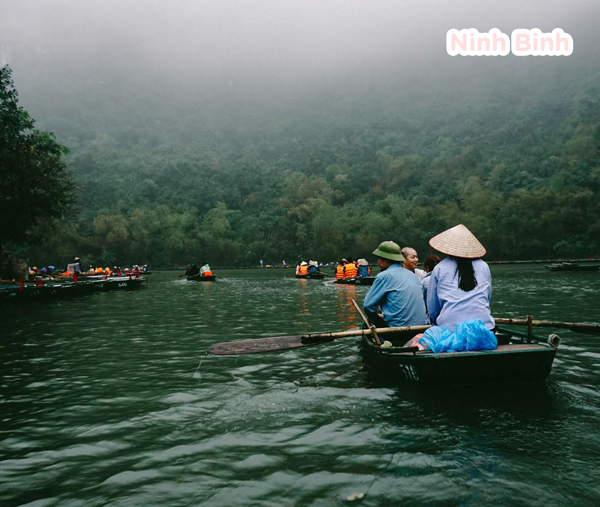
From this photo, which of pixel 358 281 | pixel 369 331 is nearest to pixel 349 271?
pixel 358 281

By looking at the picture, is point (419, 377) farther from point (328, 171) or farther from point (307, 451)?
point (328, 171)

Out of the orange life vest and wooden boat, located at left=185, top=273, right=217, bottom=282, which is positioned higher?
the orange life vest

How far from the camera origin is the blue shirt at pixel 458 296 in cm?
507

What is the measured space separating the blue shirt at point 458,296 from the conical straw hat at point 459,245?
0.48ft

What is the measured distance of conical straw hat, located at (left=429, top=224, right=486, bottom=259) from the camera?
16.4ft

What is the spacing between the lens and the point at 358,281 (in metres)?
23.2

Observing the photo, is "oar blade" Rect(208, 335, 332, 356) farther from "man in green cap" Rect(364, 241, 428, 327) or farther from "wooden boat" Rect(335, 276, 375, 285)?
"wooden boat" Rect(335, 276, 375, 285)

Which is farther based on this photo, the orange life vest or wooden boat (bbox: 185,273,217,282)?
wooden boat (bbox: 185,273,217,282)

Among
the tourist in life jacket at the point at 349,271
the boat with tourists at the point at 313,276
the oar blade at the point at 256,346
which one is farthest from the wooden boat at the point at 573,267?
the oar blade at the point at 256,346

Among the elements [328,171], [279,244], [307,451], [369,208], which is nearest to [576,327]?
[307,451]

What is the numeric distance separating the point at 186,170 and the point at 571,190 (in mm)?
64558

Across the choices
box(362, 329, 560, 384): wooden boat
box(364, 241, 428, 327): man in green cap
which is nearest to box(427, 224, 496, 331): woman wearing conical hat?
box(362, 329, 560, 384): wooden boat

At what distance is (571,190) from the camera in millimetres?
57406

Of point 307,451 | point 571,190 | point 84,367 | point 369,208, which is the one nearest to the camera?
point 307,451
